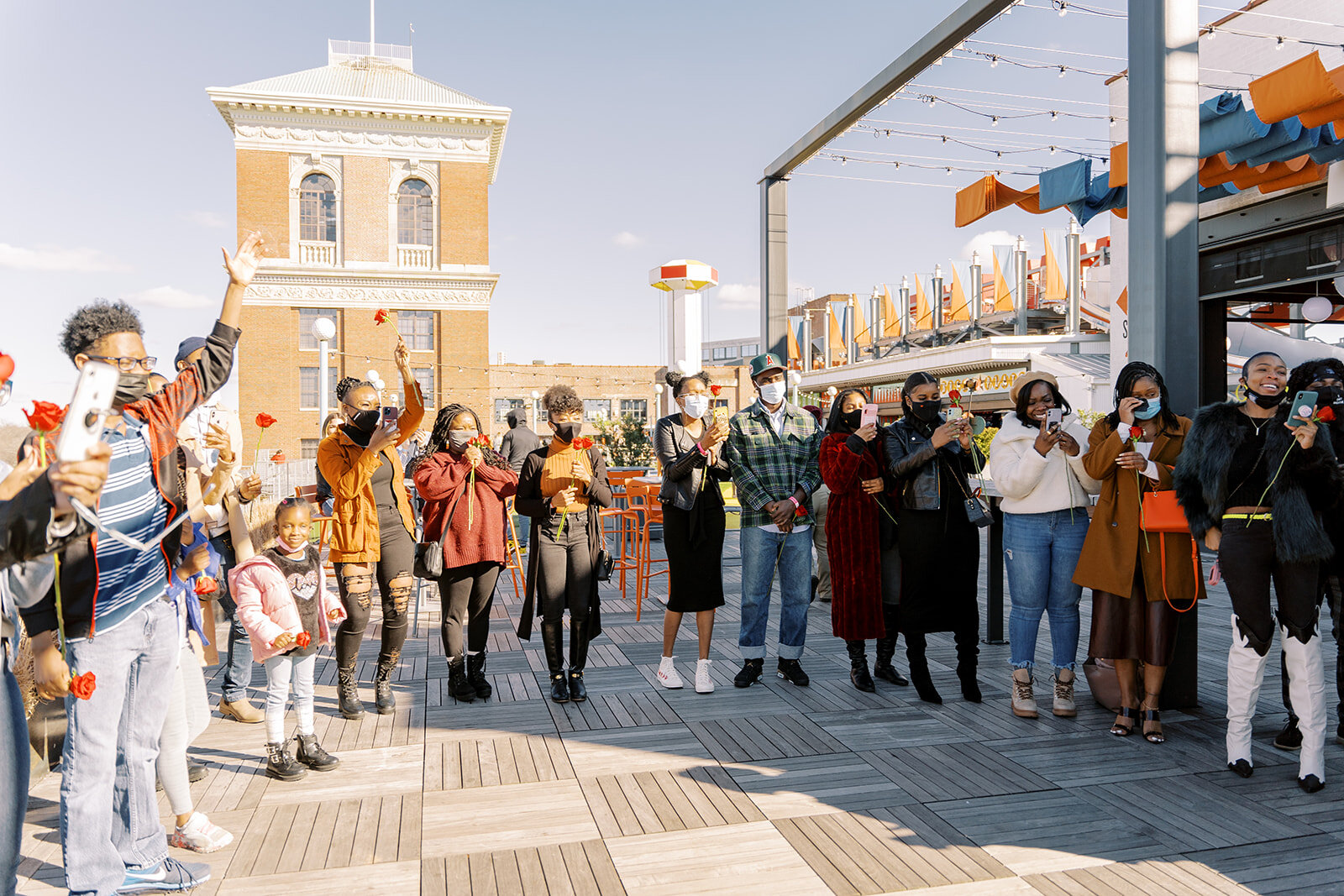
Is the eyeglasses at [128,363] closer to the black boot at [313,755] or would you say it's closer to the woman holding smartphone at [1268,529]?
the black boot at [313,755]

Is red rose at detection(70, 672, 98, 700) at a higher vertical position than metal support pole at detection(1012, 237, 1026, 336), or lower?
lower

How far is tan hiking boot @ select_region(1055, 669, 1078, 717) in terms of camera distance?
4.27 metres

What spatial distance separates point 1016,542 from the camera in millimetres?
4355

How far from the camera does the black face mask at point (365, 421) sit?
13.9 feet

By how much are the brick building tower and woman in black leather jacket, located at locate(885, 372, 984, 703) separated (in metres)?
28.5

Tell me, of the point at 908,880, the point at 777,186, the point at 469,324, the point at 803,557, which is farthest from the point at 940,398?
the point at 469,324

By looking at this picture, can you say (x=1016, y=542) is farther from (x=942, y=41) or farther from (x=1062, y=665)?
(x=942, y=41)

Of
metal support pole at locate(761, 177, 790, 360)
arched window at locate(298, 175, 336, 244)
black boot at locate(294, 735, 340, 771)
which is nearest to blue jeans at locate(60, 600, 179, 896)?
black boot at locate(294, 735, 340, 771)

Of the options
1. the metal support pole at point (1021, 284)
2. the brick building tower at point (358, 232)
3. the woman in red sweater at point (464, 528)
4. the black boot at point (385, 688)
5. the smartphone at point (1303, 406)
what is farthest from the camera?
the brick building tower at point (358, 232)

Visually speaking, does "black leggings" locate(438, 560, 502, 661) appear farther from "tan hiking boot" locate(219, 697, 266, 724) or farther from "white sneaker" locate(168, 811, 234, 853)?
"white sneaker" locate(168, 811, 234, 853)

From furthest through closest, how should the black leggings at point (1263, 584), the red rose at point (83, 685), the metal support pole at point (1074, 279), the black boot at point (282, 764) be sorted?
the metal support pole at point (1074, 279) → the black boot at point (282, 764) → the black leggings at point (1263, 584) → the red rose at point (83, 685)

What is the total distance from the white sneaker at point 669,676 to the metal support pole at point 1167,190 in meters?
2.55

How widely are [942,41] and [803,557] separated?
3.82 m

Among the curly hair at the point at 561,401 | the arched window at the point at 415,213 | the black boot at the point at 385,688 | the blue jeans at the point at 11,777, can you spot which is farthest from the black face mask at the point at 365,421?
the arched window at the point at 415,213
